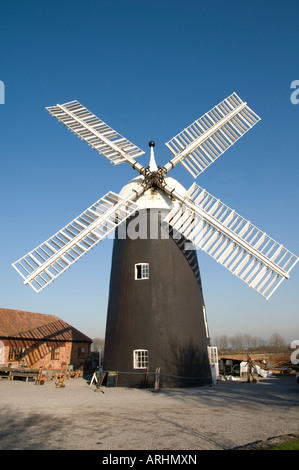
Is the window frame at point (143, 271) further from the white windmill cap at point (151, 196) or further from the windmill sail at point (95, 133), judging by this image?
the windmill sail at point (95, 133)

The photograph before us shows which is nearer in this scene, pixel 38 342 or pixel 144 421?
pixel 144 421

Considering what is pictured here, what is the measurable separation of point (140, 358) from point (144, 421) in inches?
249

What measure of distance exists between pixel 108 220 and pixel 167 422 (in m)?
8.61

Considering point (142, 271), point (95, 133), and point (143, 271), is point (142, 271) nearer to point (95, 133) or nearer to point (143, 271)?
point (143, 271)

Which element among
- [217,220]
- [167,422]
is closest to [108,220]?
[217,220]

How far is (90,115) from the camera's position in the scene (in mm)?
15922

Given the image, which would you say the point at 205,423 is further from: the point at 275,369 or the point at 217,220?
the point at 275,369

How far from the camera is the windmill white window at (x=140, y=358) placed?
41.7ft

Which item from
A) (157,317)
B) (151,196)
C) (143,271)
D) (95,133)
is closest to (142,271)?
(143,271)

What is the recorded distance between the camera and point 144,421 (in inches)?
260

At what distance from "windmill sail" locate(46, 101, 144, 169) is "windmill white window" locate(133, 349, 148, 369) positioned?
7.83 meters

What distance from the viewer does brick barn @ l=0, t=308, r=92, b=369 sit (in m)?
20.7

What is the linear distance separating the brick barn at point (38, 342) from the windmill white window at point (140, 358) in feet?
35.9

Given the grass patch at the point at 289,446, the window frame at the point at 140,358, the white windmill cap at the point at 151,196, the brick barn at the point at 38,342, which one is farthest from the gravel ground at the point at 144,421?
the brick barn at the point at 38,342
